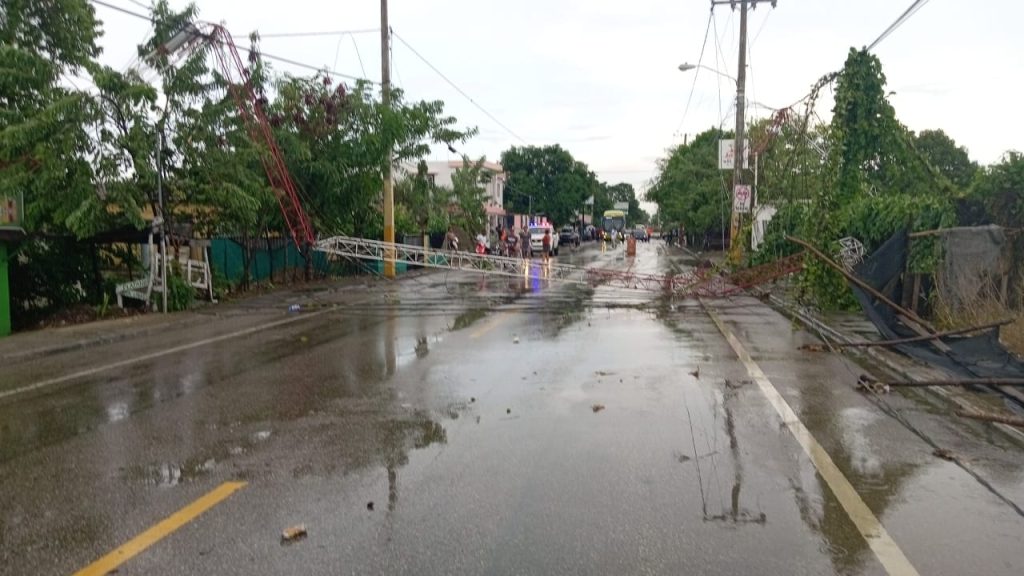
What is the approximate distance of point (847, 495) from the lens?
18.6ft

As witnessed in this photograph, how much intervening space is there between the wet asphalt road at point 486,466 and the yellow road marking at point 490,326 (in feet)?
5.98

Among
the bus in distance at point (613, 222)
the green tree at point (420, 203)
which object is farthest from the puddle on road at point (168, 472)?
the bus in distance at point (613, 222)

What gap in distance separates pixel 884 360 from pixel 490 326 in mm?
6861

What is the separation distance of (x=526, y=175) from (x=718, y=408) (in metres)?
79.4

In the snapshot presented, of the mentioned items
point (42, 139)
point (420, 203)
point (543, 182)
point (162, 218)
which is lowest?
point (162, 218)

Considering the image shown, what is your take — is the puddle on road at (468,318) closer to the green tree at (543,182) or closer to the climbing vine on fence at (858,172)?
the climbing vine on fence at (858,172)

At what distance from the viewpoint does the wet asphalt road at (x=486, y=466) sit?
184 inches

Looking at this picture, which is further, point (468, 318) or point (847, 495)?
point (468, 318)

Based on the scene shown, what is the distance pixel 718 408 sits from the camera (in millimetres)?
8320

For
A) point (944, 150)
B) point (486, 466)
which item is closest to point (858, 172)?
point (486, 466)

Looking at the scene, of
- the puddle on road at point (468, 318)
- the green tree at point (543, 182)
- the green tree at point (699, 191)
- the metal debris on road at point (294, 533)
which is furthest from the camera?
the green tree at point (543, 182)

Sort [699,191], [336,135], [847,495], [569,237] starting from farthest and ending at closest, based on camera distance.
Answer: [569,237] → [699,191] → [336,135] → [847,495]

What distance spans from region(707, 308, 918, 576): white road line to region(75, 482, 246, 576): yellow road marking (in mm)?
4081

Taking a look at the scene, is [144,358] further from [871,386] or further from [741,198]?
[741,198]
